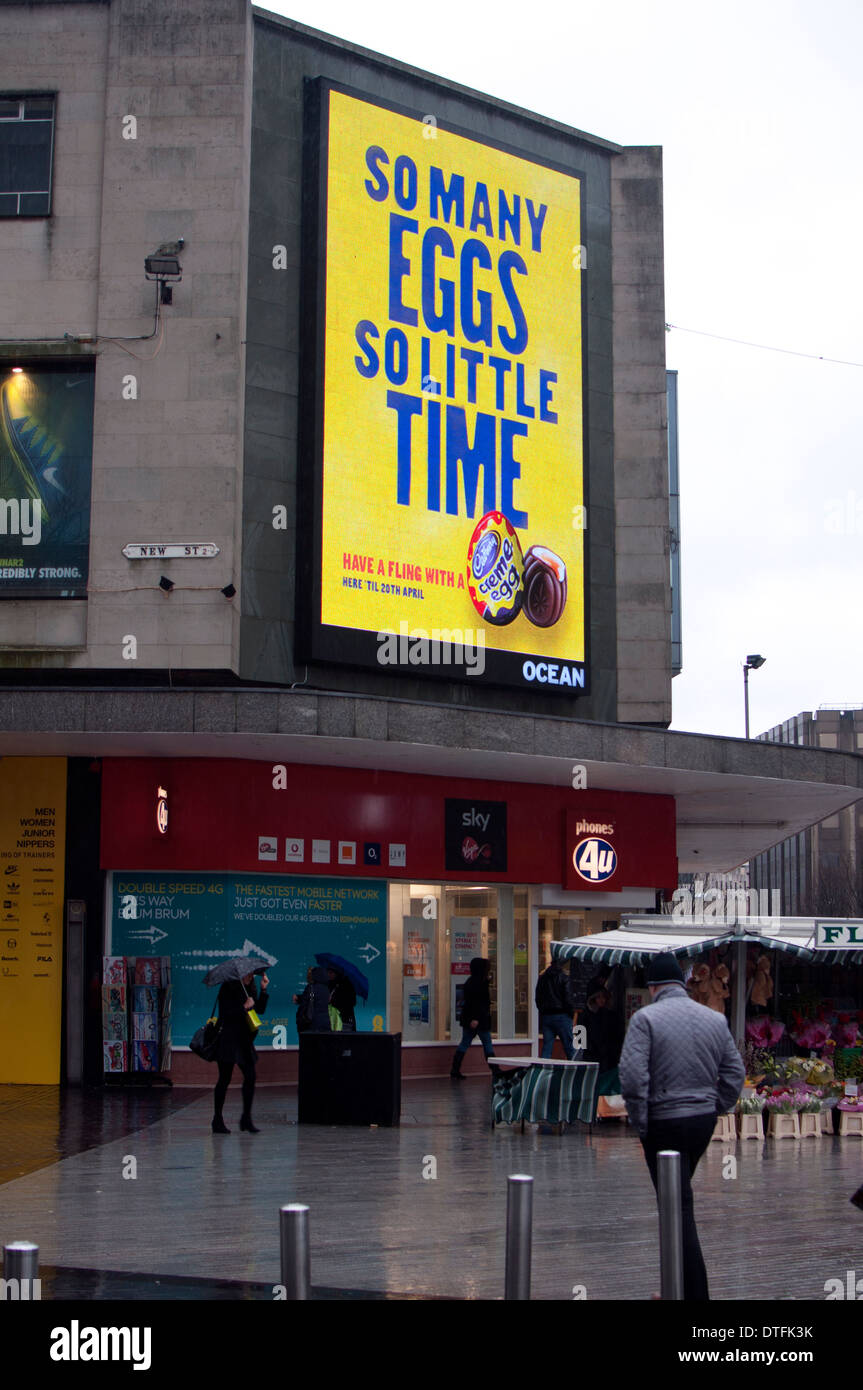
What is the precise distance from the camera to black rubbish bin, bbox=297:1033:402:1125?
53.5ft

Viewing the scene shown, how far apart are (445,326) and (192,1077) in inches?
459

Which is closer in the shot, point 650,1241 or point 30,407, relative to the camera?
point 650,1241

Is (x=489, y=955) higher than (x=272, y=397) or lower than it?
lower

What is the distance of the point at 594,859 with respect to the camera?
24359 millimetres

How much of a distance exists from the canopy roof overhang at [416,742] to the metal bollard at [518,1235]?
1299 centimetres

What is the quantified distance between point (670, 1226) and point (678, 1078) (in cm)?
113

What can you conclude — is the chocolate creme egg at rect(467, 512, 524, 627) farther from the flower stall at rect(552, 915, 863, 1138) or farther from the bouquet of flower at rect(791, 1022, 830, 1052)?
the bouquet of flower at rect(791, 1022, 830, 1052)

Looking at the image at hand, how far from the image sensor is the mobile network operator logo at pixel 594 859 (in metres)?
24.1

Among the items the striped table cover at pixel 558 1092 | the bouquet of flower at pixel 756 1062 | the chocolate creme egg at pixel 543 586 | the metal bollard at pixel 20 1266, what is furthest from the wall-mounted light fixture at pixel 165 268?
the metal bollard at pixel 20 1266
